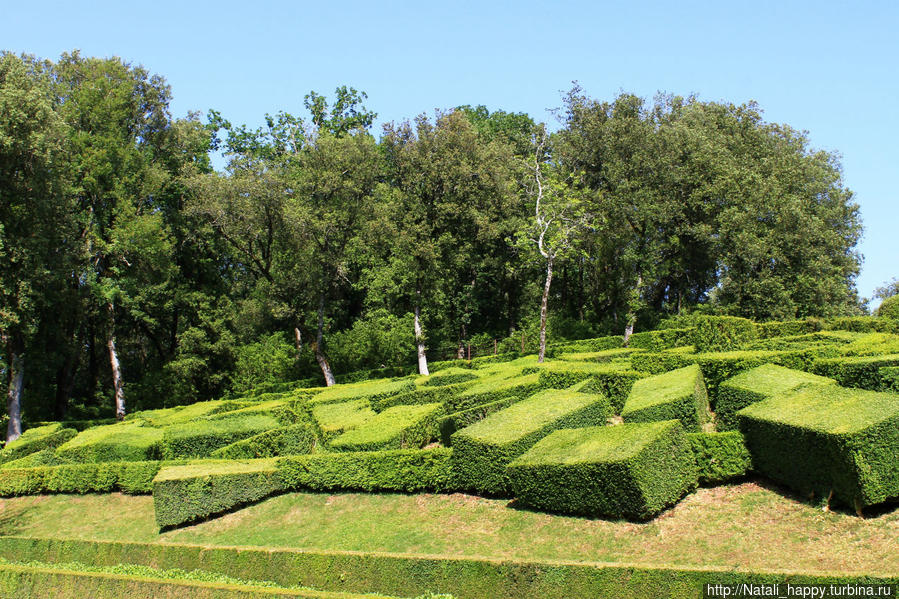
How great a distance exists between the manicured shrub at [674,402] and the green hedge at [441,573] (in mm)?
5476

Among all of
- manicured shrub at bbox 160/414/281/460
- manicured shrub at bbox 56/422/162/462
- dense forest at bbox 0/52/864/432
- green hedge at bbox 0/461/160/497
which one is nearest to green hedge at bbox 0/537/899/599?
green hedge at bbox 0/461/160/497

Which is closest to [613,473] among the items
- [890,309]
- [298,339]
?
[890,309]

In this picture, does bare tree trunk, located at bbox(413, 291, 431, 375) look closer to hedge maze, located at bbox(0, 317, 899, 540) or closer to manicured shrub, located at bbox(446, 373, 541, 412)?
A: hedge maze, located at bbox(0, 317, 899, 540)

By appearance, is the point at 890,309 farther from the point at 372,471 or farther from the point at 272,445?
the point at 272,445

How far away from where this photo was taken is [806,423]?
12305 millimetres

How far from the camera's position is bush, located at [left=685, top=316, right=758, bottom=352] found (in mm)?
22547

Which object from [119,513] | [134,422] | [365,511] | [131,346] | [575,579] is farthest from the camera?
[131,346]

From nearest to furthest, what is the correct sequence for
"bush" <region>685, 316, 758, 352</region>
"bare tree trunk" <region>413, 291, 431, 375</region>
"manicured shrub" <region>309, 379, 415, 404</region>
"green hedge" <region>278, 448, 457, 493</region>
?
"green hedge" <region>278, 448, 457, 493</region> < "bush" <region>685, 316, 758, 352</region> < "manicured shrub" <region>309, 379, 415, 404</region> < "bare tree trunk" <region>413, 291, 431, 375</region>

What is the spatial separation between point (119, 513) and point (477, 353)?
1045 inches

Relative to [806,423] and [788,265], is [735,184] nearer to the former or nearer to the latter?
[788,265]

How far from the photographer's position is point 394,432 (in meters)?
18.9

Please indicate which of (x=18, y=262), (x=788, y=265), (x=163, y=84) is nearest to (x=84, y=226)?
(x=18, y=262)

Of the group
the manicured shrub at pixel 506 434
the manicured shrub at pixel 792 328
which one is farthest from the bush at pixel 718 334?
the manicured shrub at pixel 506 434

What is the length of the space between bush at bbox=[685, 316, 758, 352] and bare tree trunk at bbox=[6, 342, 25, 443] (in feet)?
104
